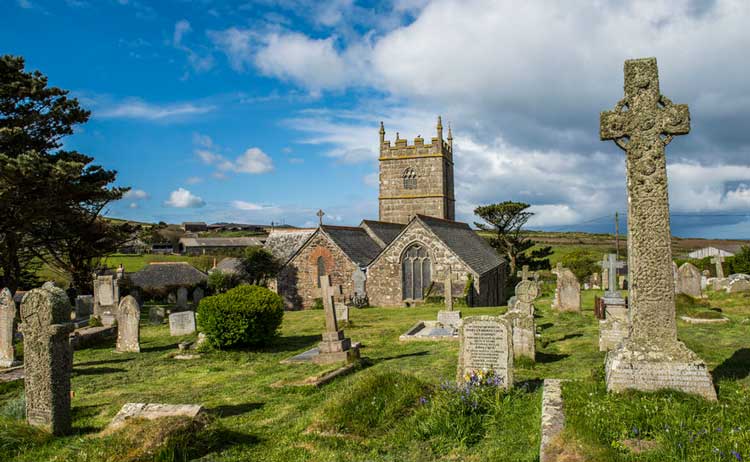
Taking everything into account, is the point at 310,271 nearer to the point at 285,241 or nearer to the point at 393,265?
the point at 393,265

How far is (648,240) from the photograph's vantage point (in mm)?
A: 7109

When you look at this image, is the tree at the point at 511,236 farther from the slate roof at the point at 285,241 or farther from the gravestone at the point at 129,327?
the gravestone at the point at 129,327

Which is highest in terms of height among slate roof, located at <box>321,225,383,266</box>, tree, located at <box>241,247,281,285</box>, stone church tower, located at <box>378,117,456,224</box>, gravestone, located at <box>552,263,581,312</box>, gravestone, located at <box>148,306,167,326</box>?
stone church tower, located at <box>378,117,456,224</box>

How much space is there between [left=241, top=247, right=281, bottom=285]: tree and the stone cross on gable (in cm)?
2027

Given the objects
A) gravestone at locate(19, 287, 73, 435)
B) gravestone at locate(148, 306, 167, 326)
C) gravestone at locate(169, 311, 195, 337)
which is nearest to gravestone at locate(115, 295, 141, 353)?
gravestone at locate(169, 311, 195, 337)

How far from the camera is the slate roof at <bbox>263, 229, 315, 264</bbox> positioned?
39906 mm

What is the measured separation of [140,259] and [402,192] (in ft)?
116

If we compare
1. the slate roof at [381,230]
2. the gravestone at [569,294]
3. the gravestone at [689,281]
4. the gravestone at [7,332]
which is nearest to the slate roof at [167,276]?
the slate roof at [381,230]

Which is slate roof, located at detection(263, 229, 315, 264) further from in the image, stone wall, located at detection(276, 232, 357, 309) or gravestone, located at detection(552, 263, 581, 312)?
gravestone, located at detection(552, 263, 581, 312)

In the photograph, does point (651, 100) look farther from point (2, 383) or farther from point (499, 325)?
point (2, 383)

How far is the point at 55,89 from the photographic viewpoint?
23.5 meters

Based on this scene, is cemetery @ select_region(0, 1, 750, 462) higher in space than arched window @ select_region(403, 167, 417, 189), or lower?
lower

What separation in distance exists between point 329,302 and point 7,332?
335 inches

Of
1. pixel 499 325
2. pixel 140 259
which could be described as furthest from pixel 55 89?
pixel 140 259
